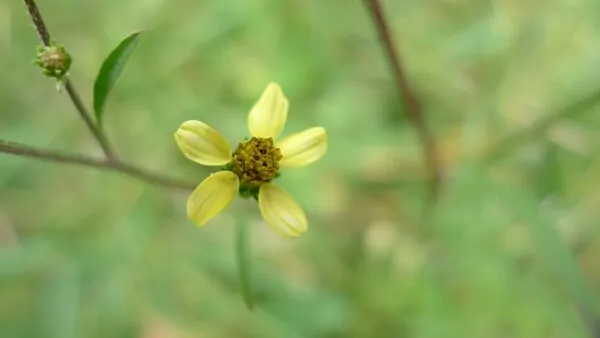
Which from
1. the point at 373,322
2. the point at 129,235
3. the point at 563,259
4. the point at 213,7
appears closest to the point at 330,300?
the point at 373,322

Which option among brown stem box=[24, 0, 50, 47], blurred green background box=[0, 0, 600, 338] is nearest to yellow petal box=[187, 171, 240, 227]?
brown stem box=[24, 0, 50, 47]

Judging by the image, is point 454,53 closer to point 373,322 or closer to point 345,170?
point 345,170

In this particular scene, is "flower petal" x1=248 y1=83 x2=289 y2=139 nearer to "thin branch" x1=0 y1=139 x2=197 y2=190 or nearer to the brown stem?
"thin branch" x1=0 y1=139 x2=197 y2=190

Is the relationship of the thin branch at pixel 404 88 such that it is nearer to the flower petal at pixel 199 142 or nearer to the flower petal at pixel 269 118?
the flower petal at pixel 269 118

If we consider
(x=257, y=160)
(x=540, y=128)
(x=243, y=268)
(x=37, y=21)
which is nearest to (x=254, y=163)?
(x=257, y=160)

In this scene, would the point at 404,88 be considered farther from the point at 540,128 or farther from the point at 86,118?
the point at 86,118

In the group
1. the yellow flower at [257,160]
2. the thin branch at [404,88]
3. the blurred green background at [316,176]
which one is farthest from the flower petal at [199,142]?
the blurred green background at [316,176]
